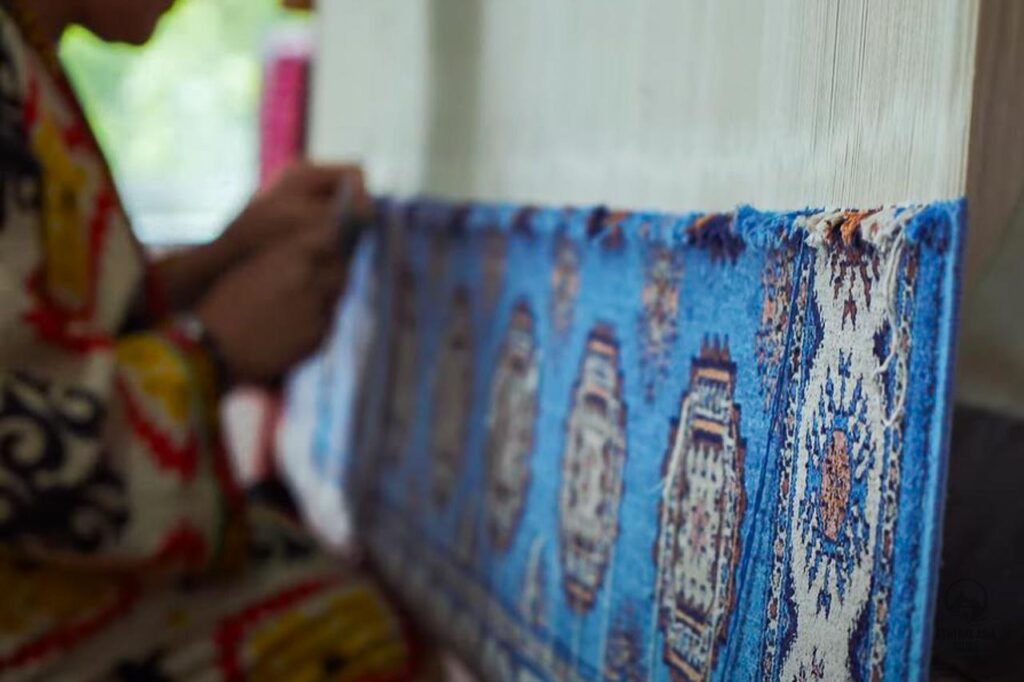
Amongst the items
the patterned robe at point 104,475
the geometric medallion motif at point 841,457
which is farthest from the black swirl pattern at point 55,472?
the geometric medallion motif at point 841,457

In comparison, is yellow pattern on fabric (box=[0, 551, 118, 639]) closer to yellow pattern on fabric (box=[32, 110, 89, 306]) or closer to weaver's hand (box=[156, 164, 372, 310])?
yellow pattern on fabric (box=[32, 110, 89, 306])

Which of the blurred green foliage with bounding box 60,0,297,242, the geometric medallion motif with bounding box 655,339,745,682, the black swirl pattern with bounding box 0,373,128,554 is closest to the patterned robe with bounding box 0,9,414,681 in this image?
the black swirl pattern with bounding box 0,373,128,554

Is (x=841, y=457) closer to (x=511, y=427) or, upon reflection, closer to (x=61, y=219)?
(x=511, y=427)

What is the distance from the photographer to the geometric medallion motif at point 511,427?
0.85m

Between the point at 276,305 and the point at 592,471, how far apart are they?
1.49ft

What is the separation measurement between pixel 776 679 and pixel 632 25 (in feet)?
1.37

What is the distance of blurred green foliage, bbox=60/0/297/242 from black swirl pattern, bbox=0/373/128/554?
1373mm

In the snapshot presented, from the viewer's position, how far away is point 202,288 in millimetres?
1198

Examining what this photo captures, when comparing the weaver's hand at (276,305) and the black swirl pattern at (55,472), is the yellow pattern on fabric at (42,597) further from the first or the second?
the weaver's hand at (276,305)

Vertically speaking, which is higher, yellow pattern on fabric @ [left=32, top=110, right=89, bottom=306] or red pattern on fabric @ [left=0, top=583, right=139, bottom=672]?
yellow pattern on fabric @ [left=32, top=110, right=89, bottom=306]

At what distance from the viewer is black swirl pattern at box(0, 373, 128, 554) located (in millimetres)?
782

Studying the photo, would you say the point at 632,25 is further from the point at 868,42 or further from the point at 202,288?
the point at 202,288

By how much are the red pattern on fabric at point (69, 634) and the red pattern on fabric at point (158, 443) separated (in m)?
0.17

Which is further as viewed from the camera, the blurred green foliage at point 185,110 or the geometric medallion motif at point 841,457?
the blurred green foliage at point 185,110
